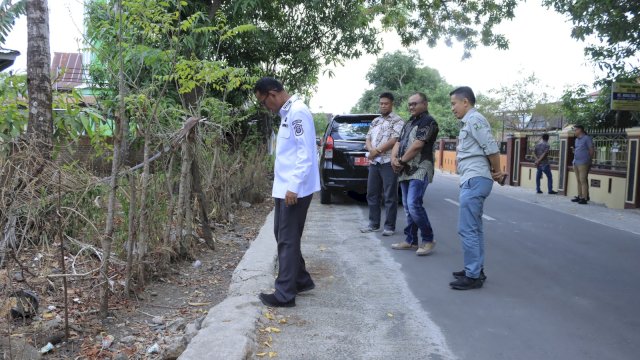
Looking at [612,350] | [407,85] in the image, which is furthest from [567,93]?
[407,85]

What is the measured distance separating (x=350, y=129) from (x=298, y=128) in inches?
240

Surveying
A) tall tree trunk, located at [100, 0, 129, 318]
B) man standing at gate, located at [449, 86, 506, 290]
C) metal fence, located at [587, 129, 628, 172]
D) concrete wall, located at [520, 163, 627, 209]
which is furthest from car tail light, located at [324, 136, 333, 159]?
metal fence, located at [587, 129, 628, 172]

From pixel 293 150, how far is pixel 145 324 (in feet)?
5.66

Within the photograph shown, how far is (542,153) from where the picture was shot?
642 inches

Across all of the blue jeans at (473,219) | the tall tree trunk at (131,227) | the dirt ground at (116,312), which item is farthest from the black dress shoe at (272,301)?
the blue jeans at (473,219)

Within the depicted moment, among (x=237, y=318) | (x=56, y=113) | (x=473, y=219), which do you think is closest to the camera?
(x=237, y=318)

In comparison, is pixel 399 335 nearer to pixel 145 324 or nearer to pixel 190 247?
pixel 145 324

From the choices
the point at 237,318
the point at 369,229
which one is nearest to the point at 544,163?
the point at 369,229

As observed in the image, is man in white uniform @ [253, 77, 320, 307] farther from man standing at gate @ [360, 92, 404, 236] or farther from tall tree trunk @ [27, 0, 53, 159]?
man standing at gate @ [360, 92, 404, 236]

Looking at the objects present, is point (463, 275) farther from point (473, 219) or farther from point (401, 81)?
point (401, 81)

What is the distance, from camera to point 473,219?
4973 mm

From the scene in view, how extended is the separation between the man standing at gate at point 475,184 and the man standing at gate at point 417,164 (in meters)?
1.18

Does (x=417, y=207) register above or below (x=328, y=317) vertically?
above

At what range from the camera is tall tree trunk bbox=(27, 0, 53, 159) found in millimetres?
5137
